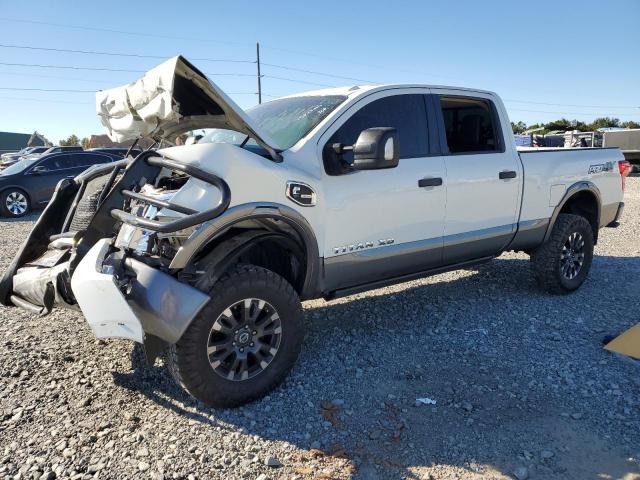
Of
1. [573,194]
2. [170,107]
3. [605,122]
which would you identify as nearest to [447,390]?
[170,107]

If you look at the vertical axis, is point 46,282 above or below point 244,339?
above

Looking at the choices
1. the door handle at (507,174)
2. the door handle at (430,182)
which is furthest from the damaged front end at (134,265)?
the door handle at (507,174)

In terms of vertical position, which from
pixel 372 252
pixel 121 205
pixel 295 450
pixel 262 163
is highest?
pixel 262 163

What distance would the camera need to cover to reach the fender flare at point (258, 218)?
299 centimetres

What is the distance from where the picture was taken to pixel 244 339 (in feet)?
10.6

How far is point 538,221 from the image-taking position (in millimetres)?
5203

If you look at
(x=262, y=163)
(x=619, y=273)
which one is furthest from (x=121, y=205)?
(x=619, y=273)

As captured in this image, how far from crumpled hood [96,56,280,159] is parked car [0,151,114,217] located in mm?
9703

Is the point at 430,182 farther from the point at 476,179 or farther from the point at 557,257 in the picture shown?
the point at 557,257

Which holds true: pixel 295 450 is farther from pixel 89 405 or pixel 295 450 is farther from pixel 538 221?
pixel 538 221

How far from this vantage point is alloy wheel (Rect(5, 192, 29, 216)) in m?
12.3

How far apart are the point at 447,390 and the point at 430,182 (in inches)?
63.0

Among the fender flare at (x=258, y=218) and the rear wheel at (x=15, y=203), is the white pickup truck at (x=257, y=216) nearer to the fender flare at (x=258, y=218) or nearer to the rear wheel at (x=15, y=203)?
the fender flare at (x=258, y=218)

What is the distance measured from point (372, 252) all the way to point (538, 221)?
7.29 ft
